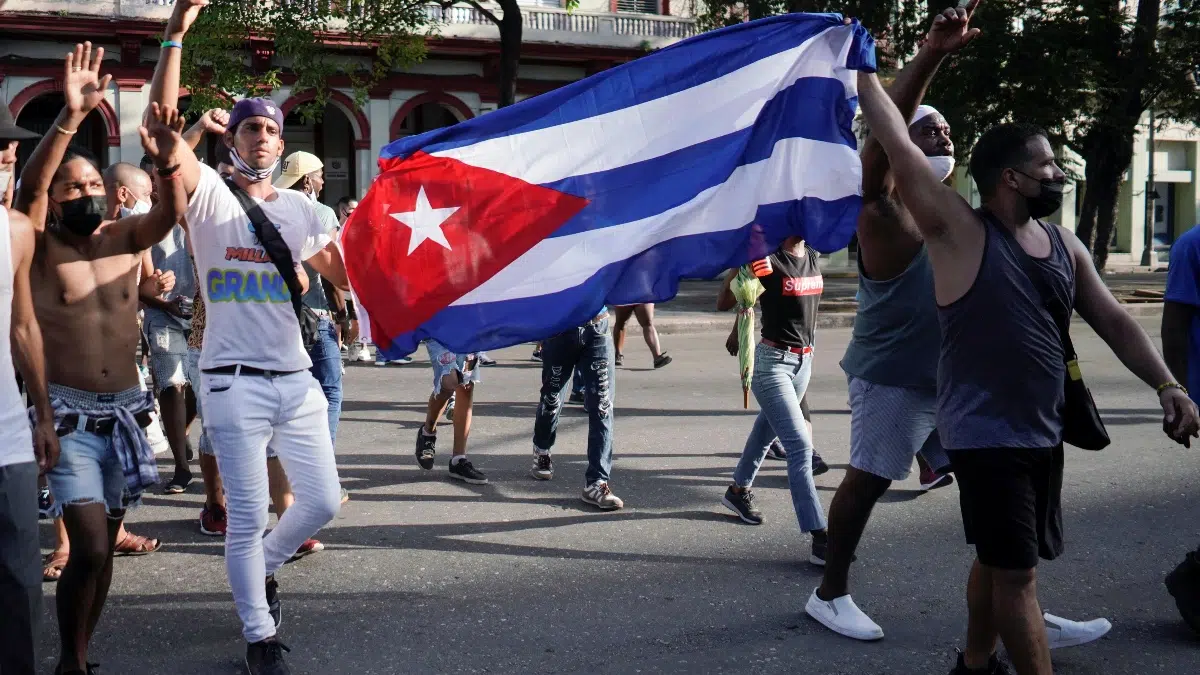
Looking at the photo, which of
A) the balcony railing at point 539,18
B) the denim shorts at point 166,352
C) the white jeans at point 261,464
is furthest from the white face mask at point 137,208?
the balcony railing at point 539,18

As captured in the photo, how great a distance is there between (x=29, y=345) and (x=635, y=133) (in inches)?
→ 95.4

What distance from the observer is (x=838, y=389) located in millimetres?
11242

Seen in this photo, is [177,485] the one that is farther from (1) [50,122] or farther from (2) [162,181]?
(1) [50,122]

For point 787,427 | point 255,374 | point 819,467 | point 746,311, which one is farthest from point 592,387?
point 255,374

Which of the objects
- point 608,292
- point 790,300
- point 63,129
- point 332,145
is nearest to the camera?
point 63,129

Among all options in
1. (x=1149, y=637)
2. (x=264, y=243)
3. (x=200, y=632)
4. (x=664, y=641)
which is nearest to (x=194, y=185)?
(x=264, y=243)

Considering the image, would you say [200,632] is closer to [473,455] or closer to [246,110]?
[246,110]

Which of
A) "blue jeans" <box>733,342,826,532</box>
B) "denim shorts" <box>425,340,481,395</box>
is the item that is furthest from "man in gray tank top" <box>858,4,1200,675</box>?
"denim shorts" <box>425,340,481,395</box>

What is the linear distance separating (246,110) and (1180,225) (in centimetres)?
4129

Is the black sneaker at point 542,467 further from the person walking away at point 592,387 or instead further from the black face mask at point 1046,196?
the black face mask at point 1046,196

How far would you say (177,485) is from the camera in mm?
7199

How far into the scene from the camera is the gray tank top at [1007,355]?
3719mm

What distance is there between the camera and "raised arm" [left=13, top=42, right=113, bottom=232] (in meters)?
3.81

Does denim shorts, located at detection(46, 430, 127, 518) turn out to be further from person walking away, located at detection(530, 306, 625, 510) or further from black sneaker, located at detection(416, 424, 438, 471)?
black sneaker, located at detection(416, 424, 438, 471)
